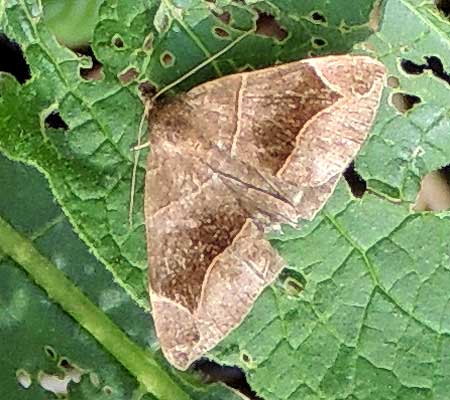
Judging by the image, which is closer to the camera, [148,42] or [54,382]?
[148,42]

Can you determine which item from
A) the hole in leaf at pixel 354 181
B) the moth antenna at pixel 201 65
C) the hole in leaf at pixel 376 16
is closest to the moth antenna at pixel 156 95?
the moth antenna at pixel 201 65

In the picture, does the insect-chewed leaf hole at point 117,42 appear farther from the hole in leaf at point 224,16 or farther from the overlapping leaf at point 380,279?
the overlapping leaf at point 380,279

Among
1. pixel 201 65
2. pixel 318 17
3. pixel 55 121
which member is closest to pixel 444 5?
pixel 318 17

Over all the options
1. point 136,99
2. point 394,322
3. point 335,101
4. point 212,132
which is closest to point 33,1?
point 136,99

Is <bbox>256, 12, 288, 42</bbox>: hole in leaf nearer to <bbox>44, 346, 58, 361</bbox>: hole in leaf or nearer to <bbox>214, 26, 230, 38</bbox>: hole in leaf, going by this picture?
<bbox>214, 26, 230, 38</bbox>: hole in leaf

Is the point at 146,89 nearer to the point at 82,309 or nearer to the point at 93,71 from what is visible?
the point at 93,71

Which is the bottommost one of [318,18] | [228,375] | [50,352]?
[228,375]
